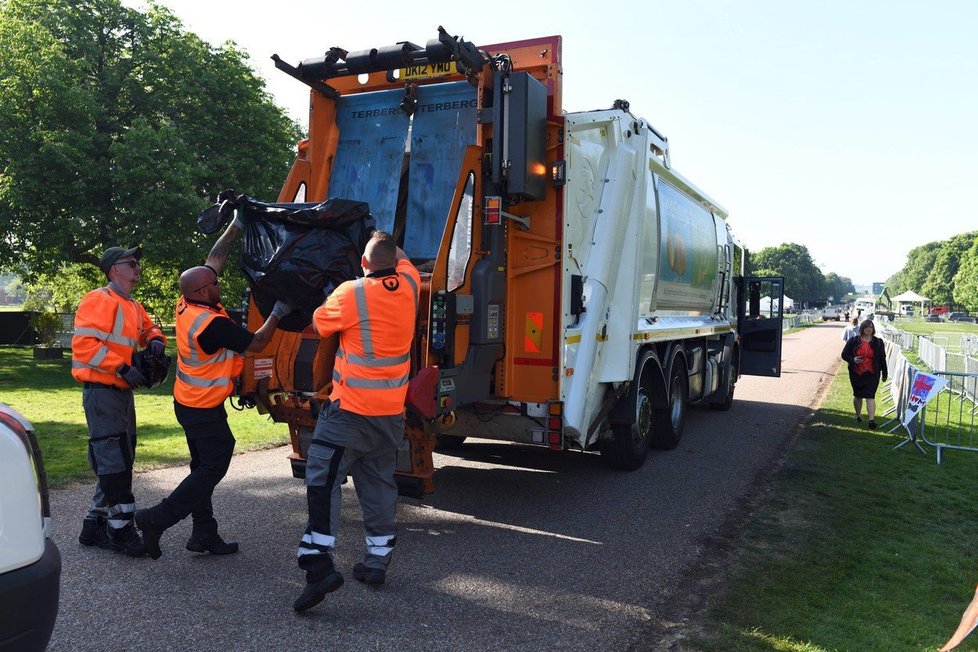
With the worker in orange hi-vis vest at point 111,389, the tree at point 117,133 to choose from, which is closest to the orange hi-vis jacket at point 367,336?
the worker in orange hi-vis vest at point 111,389

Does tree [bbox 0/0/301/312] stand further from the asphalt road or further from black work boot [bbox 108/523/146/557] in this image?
black work boot [bbox 108/523/146/557]

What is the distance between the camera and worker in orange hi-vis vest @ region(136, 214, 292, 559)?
4.34 metres

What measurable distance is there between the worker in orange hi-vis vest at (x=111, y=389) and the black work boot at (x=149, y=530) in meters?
0.13

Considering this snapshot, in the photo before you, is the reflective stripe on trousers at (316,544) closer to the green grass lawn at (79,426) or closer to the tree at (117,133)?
the green grass lawn at (79,426)

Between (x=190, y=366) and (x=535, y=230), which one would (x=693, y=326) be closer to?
(x=535, y=230)

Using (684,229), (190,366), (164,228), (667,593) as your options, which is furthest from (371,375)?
(164,228)

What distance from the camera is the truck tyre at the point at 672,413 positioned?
8156mm

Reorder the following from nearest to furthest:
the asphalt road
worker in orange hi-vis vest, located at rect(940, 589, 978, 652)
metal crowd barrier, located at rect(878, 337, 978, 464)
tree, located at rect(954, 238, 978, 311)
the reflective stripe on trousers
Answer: worker in orange hi-vis vest, located at rect(940, 589, 978, 652) < the asphalt road < the reflective stripe on trousers < metal crowd barrier, located at rect(878, 337, 978, 464) < tree, located at rect(954, 238, 978, 311)

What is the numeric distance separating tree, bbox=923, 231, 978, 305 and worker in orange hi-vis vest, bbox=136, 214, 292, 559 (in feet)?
417

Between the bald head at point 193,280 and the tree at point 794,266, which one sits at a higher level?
the tree at point 794,266

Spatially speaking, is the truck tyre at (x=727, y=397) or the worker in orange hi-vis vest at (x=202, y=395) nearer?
the worker in orange hi-vis vest at (x=202, y=395)

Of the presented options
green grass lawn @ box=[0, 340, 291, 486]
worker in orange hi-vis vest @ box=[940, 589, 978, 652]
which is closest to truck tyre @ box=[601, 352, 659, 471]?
green grass lawn @ box=[0, 340, 291, 486]

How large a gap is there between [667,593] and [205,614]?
247 cm

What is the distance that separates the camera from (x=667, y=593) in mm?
4266
